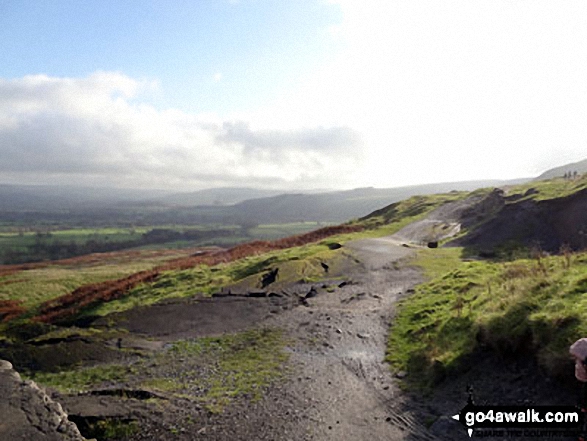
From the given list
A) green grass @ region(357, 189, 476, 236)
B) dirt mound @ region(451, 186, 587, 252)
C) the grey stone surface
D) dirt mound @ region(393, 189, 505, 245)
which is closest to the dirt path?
the grey stone surface

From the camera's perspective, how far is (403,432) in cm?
989

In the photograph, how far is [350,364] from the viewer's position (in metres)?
14.6

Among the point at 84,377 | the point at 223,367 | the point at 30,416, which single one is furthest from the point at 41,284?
the point at 30,416

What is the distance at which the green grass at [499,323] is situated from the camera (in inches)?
408

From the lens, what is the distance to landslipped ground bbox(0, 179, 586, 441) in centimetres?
1030

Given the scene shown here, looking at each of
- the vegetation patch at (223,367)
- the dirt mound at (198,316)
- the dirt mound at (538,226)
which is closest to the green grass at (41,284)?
the dirt mound at (198,316)

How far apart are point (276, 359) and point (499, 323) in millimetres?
8224

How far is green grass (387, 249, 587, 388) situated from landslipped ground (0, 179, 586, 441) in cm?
12

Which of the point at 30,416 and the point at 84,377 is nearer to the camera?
the point at 30,416

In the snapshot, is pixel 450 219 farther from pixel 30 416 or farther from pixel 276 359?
pixel 30 416

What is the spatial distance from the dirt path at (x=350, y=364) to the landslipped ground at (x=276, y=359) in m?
0.06

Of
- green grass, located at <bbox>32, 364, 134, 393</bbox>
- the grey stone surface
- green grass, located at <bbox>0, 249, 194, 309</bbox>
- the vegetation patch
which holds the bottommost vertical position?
green grass, located at <bbox>0, 249, 194, 309</bbox>

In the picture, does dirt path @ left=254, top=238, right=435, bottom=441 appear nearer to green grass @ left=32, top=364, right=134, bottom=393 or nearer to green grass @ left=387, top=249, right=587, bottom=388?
green grass @ left=387, top=249, right=587, bottom=388

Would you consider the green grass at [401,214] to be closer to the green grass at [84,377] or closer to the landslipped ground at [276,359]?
the landslipped ground at [276,359]
